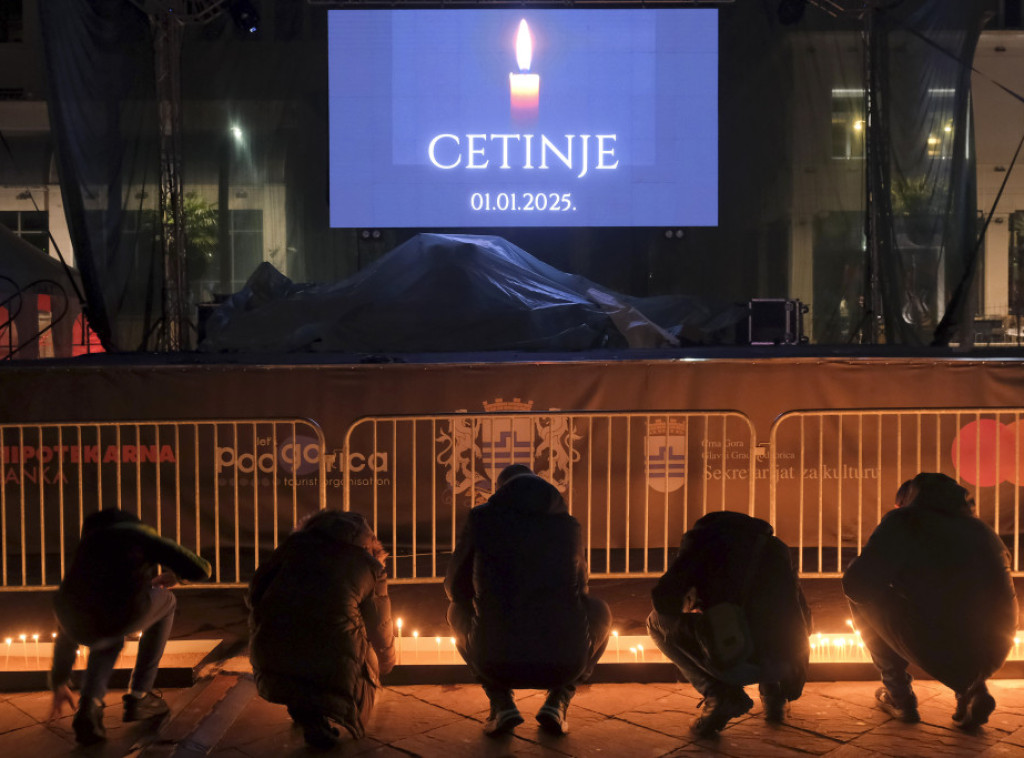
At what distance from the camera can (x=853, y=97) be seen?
1070 centimetres

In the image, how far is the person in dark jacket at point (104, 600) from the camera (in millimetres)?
3900

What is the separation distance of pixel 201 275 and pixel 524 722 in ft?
26.6

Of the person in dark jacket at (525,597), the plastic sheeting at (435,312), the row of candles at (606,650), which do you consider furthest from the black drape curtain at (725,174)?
the person in dark jacket at (525,597)

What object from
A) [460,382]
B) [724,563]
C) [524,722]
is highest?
[460,382]

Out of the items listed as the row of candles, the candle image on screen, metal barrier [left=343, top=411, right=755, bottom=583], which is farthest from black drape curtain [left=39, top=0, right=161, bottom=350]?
the row of candles

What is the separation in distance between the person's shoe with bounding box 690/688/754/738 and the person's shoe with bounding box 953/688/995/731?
877 mm

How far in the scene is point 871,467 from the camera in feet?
21.2

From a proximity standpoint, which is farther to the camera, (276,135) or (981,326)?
(981,326)

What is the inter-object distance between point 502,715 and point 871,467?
→ 3676 mm

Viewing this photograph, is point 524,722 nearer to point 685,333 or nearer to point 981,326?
point 685,333

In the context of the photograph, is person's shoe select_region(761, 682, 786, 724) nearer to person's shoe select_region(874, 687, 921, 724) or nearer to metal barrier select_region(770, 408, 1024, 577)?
person's shoe select_region(874, 687, 921, 724)

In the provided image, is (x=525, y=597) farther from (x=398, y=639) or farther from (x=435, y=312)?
(x=435, y=312)

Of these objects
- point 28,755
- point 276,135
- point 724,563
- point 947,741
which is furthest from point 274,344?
point 947,741

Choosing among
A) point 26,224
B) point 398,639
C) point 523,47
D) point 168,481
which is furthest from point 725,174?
point 26,224
